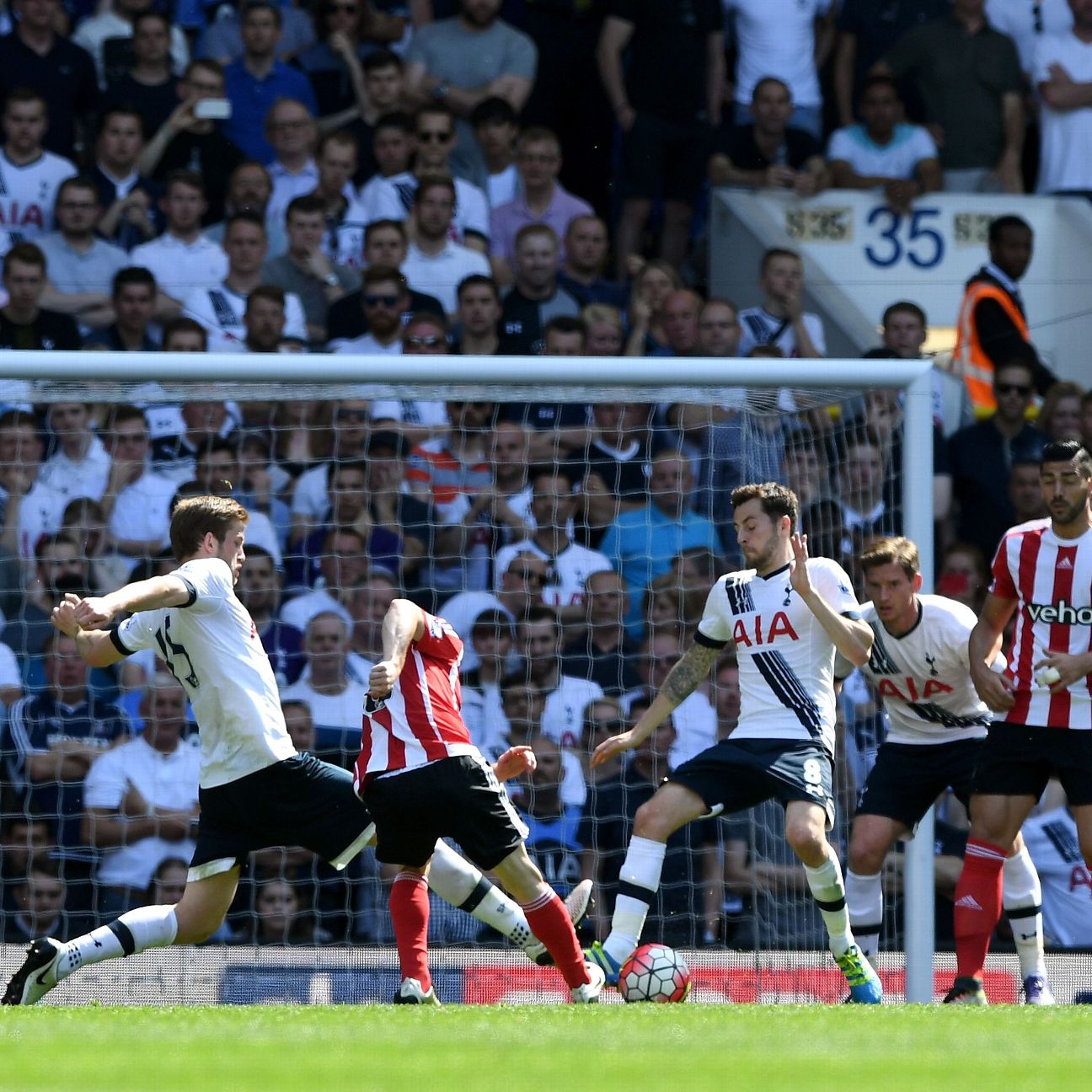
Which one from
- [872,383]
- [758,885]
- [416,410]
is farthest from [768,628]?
[416,410]

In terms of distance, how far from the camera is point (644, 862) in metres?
6.53

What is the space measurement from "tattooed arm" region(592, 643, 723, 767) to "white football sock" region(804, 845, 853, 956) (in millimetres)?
786

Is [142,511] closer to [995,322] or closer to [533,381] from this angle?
[533,381]

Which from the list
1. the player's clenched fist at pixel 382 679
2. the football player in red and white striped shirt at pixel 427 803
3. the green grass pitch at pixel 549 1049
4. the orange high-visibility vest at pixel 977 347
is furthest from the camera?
the orange high-visibility vest at pixel 977 347

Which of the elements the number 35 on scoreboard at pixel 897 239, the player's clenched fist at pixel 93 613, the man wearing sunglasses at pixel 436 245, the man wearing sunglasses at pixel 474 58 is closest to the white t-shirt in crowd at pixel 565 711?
the man wearing sunglasses at pixel 436 245

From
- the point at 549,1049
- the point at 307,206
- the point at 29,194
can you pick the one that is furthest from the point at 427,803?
the point at 29,194

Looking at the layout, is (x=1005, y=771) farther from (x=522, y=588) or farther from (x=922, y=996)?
(x=522, y=588)

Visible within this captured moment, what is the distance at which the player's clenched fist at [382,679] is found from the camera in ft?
18.7

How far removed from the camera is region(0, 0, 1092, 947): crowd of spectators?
339 inches

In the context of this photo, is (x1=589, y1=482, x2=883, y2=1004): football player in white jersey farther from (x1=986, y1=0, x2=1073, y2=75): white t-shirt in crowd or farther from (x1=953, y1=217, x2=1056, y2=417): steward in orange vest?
(x1=986, y1=0, x2=1073, y2=75): white t-shirt in crowd

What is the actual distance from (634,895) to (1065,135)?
23.4 ft

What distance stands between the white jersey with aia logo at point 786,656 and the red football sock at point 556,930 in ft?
3.38

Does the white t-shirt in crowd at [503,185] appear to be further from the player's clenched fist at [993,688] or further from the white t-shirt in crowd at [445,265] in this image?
the player's clenched fist at [993,688]

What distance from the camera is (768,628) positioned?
6.75 meters
